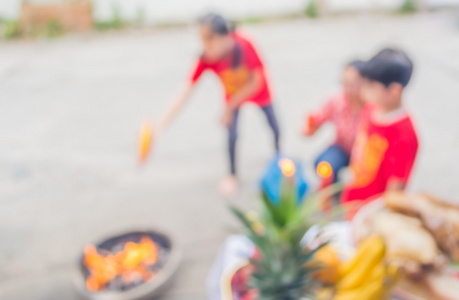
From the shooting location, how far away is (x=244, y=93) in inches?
112

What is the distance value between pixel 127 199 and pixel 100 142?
1.45m

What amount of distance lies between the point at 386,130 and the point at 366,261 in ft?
2.20

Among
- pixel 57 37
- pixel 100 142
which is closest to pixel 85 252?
pixel 100 142

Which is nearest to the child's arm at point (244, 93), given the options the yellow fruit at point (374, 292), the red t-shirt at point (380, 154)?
the red t-shirt at point (380, 154)

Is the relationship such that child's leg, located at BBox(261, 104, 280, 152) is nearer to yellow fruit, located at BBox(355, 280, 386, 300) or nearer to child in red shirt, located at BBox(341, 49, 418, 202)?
child in red shirt, located at BBox(341, 49, 418, 202)

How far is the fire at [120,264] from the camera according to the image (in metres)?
2.26

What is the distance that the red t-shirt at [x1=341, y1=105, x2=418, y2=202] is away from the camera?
1634 millimetres

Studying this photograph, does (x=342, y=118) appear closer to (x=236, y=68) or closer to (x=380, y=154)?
(x=380, y=154)

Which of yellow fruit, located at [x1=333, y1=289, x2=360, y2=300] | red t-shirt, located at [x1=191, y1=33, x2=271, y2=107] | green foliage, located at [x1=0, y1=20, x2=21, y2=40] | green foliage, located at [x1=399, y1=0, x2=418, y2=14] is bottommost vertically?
yellow fruit, located at [x1=333, y1=289, x2=360, y2=300]

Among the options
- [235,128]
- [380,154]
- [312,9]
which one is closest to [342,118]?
[380,154]

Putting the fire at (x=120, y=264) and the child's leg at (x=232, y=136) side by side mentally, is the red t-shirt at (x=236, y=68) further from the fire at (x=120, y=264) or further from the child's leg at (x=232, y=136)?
the fire at (x=120, y=264)

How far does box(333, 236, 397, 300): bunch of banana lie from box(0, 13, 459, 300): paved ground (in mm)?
1346

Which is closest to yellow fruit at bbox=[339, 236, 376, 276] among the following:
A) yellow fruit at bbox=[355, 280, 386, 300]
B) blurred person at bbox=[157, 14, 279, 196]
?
yellow fruit at bbox=[355, 280, 386, 300]

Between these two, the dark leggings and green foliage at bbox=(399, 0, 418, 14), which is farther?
green foliage at bbox=(399, 0, 418, 14)
